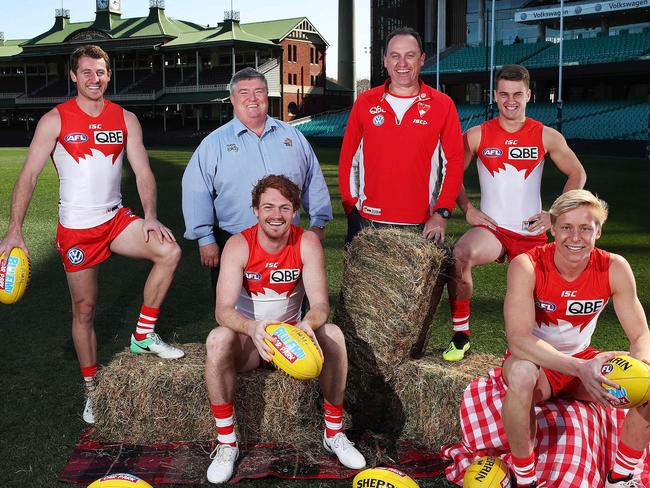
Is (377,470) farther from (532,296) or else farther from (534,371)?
(532,296)

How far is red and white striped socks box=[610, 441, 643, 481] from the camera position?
3.61 metres

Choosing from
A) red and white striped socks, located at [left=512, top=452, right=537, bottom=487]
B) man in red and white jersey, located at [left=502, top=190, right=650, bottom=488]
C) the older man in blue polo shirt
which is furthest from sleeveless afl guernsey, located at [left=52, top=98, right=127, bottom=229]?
red and white striped socks, located at [left=512, top=452, right=537, bottom=487]

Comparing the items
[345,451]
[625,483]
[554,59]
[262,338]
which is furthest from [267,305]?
[554,59]

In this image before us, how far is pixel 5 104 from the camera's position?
59.2 m

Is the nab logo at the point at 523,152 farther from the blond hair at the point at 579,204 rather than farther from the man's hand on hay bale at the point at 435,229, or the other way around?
the blond hair at the point at 579,204

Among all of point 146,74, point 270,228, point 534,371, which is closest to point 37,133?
point 270,228

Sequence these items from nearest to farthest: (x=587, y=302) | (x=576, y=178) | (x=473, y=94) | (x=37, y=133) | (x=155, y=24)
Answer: (x=587, y=302), (x=37, y=133), (x=576, y=178), (x=473, y=94), (x=155, y=24)

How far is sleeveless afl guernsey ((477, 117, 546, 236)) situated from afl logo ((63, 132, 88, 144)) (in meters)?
2.82

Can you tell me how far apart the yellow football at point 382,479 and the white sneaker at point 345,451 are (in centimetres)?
55

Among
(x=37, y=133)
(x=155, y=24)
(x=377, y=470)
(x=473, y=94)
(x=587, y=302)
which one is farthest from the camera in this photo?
(x=155, y=24)

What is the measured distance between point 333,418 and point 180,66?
53.3 metres

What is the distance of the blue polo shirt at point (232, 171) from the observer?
4.89 metres

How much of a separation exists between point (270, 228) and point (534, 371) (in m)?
1.62

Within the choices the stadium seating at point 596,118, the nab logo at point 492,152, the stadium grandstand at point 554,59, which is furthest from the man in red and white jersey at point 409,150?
the stadium seating at point 596,118
